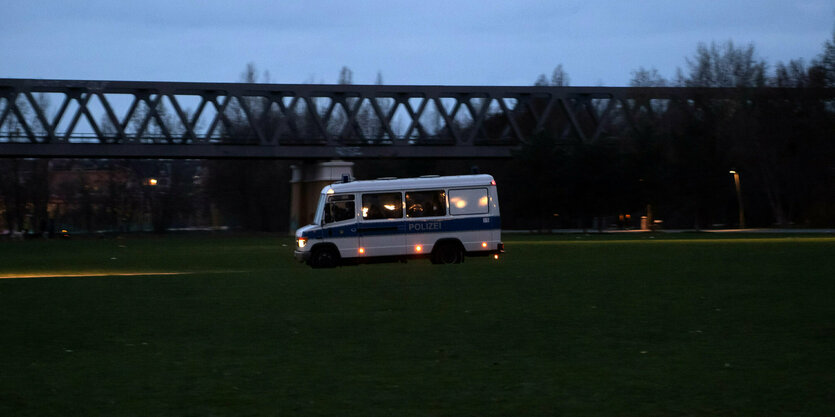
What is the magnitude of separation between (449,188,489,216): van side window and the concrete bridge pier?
147 ft

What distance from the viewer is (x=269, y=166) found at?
10088cm

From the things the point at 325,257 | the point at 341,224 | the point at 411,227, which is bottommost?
the point at 325,257

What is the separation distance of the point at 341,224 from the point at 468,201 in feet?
12.9

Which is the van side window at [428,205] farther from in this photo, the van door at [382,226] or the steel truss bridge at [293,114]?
the steel truss bridge at [293,114]

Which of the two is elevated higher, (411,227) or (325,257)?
(411,227)

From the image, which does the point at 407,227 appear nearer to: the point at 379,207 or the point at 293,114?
the point at 379,207

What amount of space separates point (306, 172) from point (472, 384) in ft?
239

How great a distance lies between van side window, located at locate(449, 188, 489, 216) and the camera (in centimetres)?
3209

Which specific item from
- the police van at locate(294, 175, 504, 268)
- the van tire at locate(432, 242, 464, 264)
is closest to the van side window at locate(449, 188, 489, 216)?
the police van at locate(294, 175, 504, 268)

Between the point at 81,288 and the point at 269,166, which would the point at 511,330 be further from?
the point at 269,166

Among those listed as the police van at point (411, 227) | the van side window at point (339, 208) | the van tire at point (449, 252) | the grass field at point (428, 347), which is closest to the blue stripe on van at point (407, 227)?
the police van at point (411, 227)

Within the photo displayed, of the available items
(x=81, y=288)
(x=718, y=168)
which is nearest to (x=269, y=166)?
(x=718, y=168)

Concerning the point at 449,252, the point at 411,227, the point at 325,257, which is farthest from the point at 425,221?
the point at 325,257

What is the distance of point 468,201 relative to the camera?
106ft
